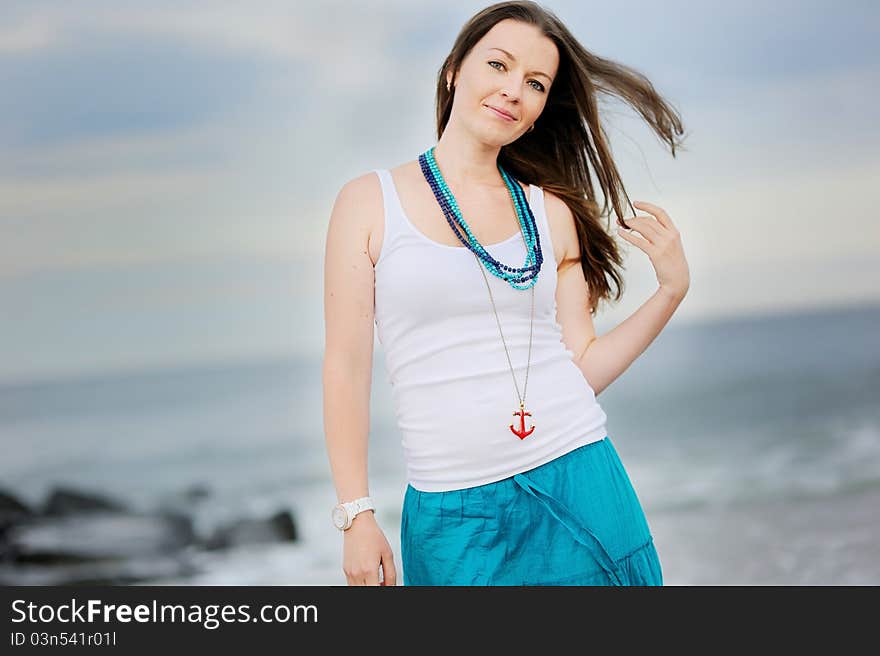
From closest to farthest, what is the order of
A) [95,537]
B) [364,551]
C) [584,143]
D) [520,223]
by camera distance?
[364,551] → [520,223] → [584,143] → [95,537]

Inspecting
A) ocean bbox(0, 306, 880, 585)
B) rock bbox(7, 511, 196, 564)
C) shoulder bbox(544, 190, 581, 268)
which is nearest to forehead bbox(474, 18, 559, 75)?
shoulder bbox(544, 190, 581, 268)

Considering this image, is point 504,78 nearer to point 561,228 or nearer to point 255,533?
point 561,228

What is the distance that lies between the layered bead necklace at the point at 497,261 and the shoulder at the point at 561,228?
60 mm

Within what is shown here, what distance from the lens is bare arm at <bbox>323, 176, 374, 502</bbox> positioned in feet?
6.20

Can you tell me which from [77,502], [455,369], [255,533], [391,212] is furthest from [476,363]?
[77,502]

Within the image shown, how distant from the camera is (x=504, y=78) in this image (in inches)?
78.4

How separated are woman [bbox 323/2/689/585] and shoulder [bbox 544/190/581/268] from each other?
0.01m

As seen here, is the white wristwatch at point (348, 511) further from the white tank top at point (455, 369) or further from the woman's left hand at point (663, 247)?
the woman's left hand at point (663, 247)

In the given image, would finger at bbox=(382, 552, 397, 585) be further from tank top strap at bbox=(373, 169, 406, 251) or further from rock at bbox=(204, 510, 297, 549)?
rock at bbox=(204, 510, 297, 549)

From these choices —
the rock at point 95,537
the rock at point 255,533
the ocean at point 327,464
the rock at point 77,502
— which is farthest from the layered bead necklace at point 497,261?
the rock at point 77,502

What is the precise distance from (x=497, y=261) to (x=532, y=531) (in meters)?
0.48

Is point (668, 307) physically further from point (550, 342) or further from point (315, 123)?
point (315, 123)

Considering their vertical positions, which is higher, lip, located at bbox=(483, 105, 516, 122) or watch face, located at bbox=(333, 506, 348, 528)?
lip, located at bbox=(483, 105, 516, 122)

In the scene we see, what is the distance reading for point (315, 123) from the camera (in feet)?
19.0
